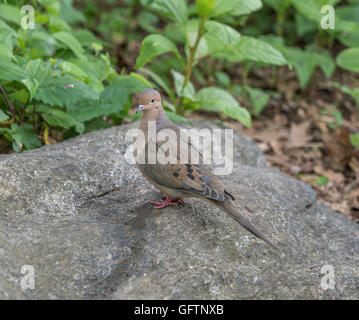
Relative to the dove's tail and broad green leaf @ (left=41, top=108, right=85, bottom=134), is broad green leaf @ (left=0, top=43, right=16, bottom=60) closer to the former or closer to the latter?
broad green leaf @ (left=41, top=108, right=85, bottom=134)

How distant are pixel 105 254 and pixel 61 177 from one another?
818 millimetres

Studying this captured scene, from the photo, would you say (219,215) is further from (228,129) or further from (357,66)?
(357,66)

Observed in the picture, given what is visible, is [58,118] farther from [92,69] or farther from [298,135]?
[298,135]

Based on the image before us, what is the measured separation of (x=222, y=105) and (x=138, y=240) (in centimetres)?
224

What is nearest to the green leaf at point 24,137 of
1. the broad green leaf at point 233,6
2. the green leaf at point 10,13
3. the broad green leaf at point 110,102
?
the broad green leaf at point 110,102

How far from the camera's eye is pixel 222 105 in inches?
199

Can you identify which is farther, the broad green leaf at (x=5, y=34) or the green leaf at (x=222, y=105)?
the green leaf at (x=222, y=105)

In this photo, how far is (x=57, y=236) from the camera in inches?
122

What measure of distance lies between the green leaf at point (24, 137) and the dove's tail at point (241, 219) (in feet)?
5.99

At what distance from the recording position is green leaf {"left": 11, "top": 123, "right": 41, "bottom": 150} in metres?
4.18

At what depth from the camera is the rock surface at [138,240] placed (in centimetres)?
287

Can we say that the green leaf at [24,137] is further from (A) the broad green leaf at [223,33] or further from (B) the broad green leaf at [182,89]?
(A) the broad green leaf at [223,33]

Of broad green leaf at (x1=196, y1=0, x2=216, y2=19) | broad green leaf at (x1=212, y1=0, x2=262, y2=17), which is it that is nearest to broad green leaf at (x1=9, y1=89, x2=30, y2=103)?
broad green leaf at (x1=196, y1=0, x2=216, y2=19)

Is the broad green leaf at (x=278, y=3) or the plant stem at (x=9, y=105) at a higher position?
the broad green leaf at (x=278, y=3)
